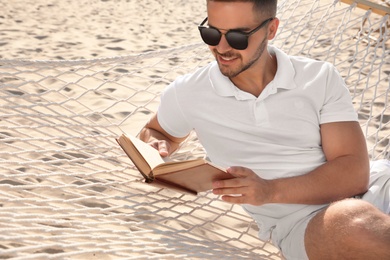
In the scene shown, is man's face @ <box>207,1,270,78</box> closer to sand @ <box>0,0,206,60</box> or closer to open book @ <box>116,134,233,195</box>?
open book @ <box>116,134,233,195</box>

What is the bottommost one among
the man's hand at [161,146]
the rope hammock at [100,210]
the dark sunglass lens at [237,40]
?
the rope hammock at [100,210]

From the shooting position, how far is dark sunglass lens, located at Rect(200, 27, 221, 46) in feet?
5.07

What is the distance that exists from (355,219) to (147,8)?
5195 millimetres

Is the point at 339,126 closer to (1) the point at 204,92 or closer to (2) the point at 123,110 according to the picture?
(1) the point at 204,92

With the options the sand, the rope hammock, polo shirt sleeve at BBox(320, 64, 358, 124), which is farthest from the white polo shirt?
the sand

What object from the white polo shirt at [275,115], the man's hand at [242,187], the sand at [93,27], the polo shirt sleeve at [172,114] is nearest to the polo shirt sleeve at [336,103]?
the white polo shirt at [275,115]

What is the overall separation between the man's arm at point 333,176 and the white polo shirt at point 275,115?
3cm

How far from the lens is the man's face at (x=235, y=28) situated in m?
1.54

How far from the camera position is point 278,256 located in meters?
1.75

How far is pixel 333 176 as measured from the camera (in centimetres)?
157

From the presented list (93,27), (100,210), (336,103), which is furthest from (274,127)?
(93,27)

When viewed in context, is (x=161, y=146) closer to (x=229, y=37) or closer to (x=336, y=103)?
(x=229, y=37)

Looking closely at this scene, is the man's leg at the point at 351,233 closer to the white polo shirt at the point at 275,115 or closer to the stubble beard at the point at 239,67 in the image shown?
the white polo shirt at the point at 275,115

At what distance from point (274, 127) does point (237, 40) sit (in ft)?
0.77
